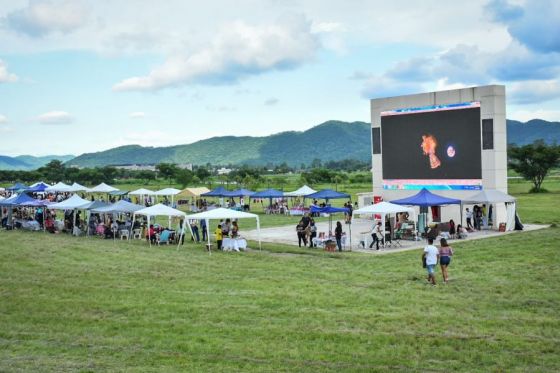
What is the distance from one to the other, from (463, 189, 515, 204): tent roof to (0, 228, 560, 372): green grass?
7554mm

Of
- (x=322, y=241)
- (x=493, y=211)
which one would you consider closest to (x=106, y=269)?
(x=322, y=241)

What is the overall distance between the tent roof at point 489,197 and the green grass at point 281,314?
24.8 ft

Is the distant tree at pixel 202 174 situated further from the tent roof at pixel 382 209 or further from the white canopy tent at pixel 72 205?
the tent roof at pixel 382 209

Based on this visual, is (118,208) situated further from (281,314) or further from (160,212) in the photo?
(281,314)

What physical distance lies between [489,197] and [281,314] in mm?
19316

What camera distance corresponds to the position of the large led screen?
31.4 metres

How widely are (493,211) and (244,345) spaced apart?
23.5m

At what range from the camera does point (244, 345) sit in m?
10.4

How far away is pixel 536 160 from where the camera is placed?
213ft

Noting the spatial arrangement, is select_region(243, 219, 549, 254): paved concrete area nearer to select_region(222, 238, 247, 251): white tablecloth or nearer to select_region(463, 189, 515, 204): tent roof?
select_region(463, 189, 515, 204): tent roof

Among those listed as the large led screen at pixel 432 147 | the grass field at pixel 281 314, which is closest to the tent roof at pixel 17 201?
the grass field at pixel 281 314

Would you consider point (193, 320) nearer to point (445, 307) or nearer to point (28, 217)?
point (445, 307)

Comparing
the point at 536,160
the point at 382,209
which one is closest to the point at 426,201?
the point at 382,209

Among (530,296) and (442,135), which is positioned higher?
(442,135)
